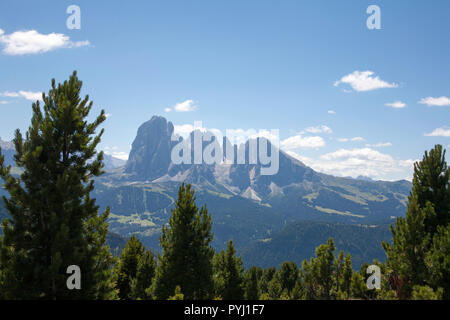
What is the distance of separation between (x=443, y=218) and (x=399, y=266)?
19.6ft

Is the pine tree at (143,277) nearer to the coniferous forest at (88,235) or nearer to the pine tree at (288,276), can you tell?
the coniferous forest at (88,235)

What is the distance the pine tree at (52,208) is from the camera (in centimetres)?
1217

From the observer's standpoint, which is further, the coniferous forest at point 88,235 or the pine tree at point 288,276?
the pine tree at point 288,276

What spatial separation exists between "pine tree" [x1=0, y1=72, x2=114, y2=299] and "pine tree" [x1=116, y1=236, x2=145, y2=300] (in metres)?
18.6


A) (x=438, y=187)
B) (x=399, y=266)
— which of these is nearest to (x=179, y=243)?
(x=399, y=266)

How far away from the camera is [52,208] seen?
12672 millimetres

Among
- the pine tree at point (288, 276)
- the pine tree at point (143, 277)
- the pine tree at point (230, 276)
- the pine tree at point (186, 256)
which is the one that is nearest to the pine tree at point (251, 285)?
the pine tree at point (230, 276)

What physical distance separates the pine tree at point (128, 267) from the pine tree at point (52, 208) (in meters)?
18.6

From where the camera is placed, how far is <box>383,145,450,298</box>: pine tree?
17.1m

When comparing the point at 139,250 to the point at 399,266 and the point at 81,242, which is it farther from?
the point at 399,266

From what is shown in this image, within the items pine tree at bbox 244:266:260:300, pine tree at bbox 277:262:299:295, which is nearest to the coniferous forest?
pine tree at bbox 244:266:260:300

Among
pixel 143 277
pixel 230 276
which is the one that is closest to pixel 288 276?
pixel 230 276

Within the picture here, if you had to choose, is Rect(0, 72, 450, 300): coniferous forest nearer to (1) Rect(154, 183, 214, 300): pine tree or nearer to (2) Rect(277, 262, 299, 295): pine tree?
(1) Rect(154, 183, 214, 300): pine tree

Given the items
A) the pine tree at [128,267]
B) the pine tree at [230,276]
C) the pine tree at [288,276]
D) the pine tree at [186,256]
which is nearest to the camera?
the pine tree at [186,256]
